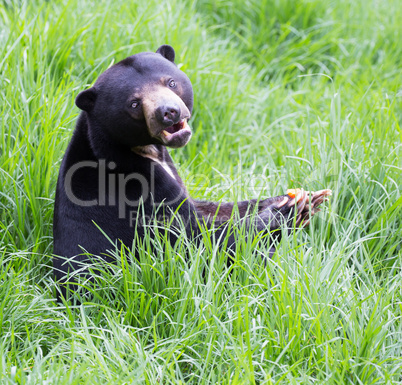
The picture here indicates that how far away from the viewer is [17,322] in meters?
2.70

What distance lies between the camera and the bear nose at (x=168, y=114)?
286cm

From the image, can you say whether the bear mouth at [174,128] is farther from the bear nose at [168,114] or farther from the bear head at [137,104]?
the bear nose at [168,114]

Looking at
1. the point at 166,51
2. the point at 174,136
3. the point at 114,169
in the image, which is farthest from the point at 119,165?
the point at 166,51

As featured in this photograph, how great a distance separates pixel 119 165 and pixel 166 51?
75 cm

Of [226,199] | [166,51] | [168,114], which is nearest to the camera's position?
[168,114]

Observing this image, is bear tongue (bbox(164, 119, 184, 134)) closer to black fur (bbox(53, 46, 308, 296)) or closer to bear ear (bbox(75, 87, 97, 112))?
black fur (bbox(53, 46, 308, 296))

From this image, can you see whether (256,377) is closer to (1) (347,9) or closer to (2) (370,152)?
(2) (370,152)

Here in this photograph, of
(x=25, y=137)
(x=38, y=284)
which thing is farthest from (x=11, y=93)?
(x=38, y=284)

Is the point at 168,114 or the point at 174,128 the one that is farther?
the point at 174,128

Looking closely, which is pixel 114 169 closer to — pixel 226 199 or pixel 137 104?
pixel 137 104

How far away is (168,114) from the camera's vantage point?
9.43ft

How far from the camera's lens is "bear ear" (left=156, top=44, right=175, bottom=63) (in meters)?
3.31

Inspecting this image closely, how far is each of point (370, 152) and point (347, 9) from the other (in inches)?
121

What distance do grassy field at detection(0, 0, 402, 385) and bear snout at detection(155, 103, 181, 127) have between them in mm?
493
